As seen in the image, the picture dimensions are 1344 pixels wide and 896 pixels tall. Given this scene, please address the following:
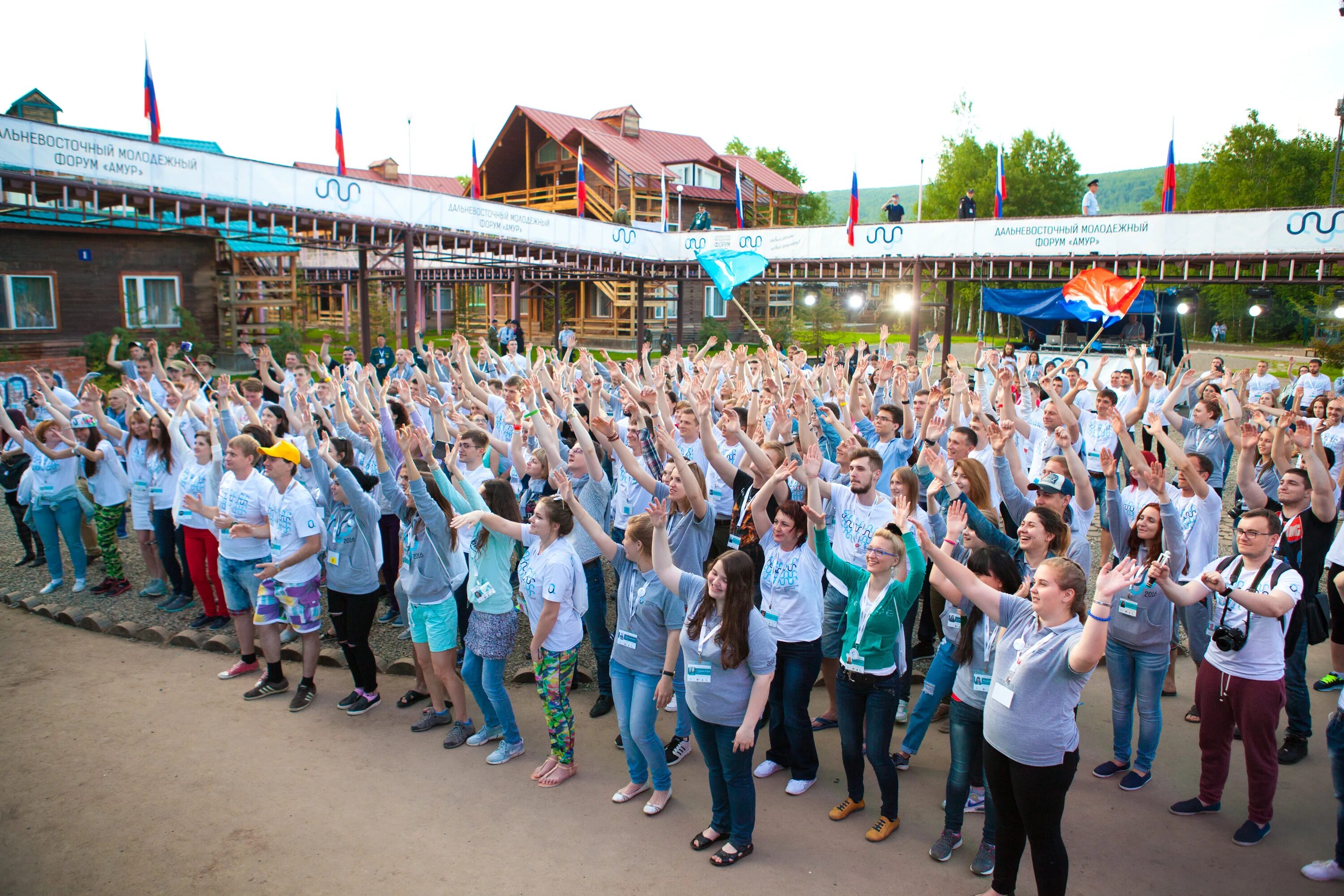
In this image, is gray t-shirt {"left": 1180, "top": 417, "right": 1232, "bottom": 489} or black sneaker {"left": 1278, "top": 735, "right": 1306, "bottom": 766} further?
gray t-shirt {"left": 1180, "top": 417, "right": 1232, "bottom": 489}

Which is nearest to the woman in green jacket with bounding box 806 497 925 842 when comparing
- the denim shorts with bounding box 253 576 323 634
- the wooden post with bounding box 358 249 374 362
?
the denim shorts with bounding box 253 576 323 634

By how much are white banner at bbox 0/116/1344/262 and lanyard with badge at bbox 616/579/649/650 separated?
13247mm

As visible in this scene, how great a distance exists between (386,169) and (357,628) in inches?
1797

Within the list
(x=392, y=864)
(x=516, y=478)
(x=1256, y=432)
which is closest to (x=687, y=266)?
(x=516, y=478)

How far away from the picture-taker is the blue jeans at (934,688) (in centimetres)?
433

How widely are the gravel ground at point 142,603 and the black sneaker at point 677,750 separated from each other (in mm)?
1052

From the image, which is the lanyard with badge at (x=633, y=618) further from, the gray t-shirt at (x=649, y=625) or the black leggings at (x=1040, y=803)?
the black leggings at (x=1040, y=803)

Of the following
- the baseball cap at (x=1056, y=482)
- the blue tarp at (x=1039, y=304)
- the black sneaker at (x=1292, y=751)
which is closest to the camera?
the black sneaker at (x=1292, y=751)

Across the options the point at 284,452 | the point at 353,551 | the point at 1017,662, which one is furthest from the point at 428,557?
the point at 1017,662

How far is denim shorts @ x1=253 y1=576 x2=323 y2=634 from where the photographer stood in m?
5.53

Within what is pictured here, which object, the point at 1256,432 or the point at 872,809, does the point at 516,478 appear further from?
the point at 1256,432

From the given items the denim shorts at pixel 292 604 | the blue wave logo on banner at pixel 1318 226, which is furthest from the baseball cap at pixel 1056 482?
the blue wave logo on banner at pixel 1318 226

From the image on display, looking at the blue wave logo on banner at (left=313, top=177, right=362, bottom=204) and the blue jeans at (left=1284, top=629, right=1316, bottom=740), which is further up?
Result: the blue wave logo on banner at (left=313, top=177, right=362, bottom=204)

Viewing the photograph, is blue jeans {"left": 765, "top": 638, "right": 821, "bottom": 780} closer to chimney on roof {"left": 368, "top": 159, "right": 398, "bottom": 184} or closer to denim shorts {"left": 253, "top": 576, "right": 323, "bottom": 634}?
denim shorts {"left": 253, "top": 576, "right": 323, "bottom": 634}
